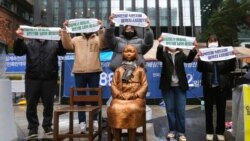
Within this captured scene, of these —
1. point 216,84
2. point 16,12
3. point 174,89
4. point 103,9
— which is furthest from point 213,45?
point 103,9

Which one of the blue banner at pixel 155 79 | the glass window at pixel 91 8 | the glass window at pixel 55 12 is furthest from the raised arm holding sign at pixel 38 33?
the glass window at pixel 91 8

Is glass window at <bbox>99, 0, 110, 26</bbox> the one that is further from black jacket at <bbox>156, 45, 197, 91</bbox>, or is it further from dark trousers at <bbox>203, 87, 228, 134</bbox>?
black jacket at <bbox>156, 45, 197, 91</bbox>

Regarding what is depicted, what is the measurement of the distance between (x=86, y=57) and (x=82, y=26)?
0.58 meters

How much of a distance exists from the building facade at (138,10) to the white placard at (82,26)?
66.5m

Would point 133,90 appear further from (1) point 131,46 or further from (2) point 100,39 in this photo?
(2) point 100,39

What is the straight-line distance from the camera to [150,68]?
16203 mm

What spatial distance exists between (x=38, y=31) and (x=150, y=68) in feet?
29.2

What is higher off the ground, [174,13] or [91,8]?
[91,8]

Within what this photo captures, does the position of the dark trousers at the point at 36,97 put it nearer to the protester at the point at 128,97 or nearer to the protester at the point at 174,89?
the protester at the point at 128,97

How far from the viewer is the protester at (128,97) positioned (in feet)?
20.6

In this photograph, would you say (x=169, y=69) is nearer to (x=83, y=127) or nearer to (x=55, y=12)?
(x=83, y=127)

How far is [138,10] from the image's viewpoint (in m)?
74.8

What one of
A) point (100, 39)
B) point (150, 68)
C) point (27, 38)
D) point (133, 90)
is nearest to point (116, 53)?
point (100, 39)

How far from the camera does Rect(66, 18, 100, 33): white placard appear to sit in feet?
25.3
